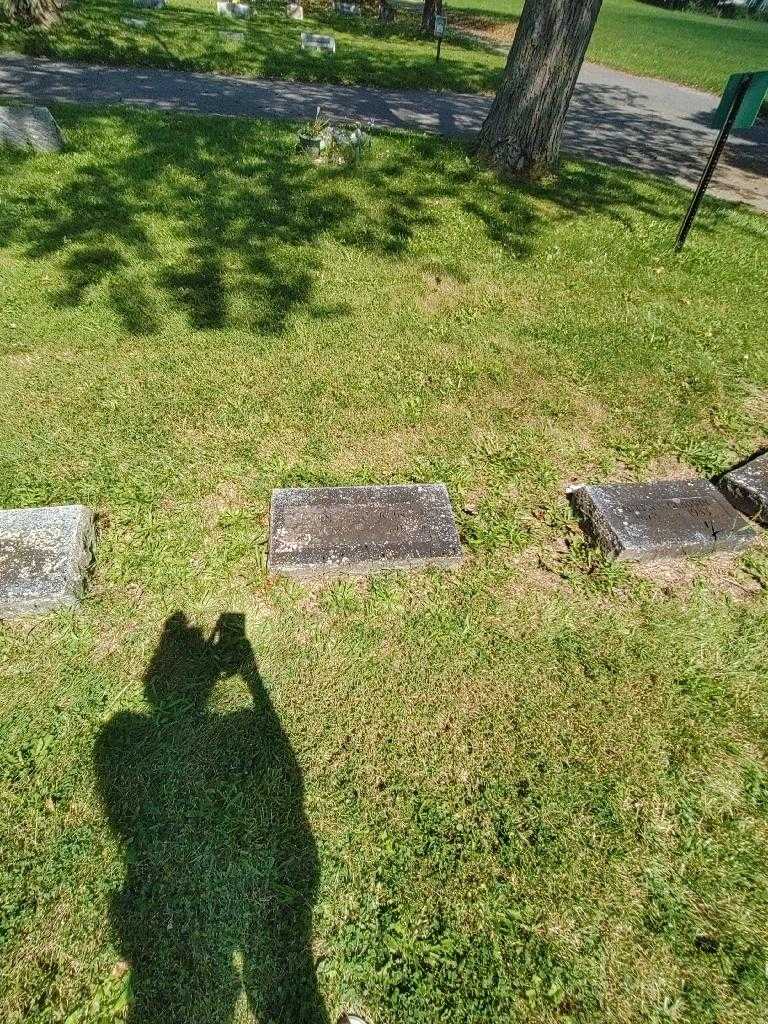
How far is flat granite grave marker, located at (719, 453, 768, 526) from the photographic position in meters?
3.52

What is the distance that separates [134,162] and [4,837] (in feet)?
25.0

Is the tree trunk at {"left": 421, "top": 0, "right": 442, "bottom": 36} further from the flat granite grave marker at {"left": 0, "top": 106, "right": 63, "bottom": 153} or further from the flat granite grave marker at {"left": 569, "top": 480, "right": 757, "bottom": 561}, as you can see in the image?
the flat granite grave marker at {"left": 569, "top": 480, "right": 757, "bottom": 561}

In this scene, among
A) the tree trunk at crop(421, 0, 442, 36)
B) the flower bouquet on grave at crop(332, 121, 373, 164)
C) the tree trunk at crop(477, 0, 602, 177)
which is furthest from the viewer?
the tree trunk at crop(421, 0, 442, 36)

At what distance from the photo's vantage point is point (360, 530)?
10.3 feet

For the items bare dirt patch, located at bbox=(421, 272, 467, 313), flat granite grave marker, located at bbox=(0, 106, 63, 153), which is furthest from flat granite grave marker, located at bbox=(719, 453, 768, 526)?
flat granite grave marker, located at bbox=(0, 106, 63, 153)

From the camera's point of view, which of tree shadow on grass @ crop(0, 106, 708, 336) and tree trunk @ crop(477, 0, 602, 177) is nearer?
tree shadow on grass @ crop(0, 106, 708, 336)

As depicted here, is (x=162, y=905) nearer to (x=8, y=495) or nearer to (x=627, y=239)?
(x=8, y=495)

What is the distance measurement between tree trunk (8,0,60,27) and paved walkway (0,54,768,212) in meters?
1.33

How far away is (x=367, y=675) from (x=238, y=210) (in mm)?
5827

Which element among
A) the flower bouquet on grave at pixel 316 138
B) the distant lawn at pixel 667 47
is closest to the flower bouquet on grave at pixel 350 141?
the flower bouquet on grave at pixel 316 138

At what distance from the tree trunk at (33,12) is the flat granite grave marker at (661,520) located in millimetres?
14236

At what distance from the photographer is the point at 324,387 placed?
4309 mm

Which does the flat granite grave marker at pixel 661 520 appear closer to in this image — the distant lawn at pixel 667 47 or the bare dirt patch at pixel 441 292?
the bare dirt patch at pixel 441 292

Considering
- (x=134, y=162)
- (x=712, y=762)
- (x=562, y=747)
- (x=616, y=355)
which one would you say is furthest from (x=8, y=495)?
(x=134, y=162)
